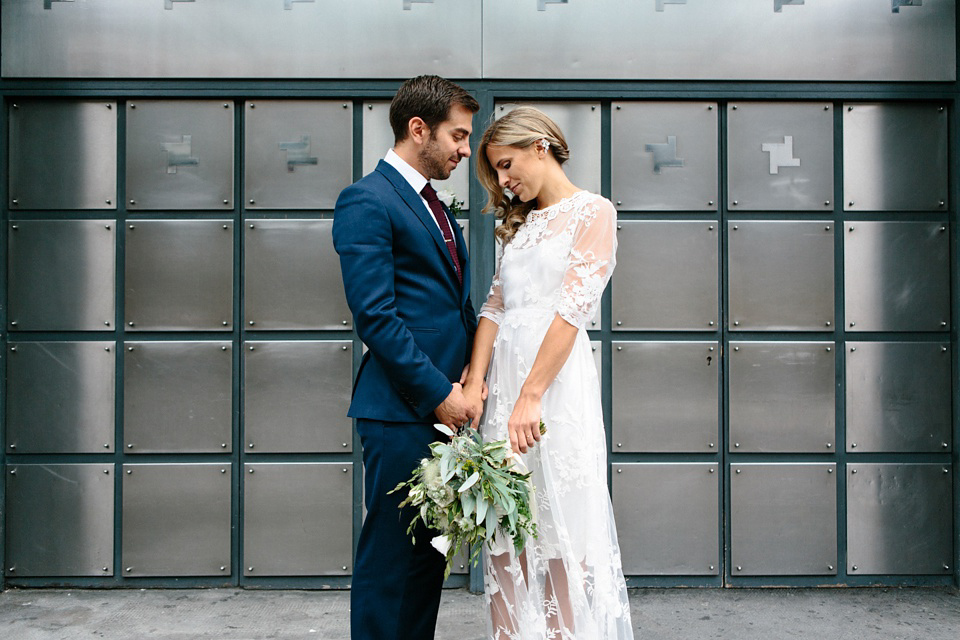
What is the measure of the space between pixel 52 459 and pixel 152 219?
1417 mm

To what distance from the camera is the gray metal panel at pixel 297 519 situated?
437cm

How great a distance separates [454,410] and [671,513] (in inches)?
90.6

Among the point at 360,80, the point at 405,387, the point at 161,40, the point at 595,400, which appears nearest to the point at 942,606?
the point at 595,400

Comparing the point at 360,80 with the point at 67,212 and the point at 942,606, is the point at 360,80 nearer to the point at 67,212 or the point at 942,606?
the point at 67,212

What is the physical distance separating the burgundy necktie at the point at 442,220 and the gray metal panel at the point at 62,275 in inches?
96.8

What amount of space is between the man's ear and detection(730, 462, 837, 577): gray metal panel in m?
2.75

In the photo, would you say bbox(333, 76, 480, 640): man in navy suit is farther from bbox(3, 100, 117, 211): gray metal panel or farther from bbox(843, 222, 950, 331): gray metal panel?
bbox(843, 222, 950, 331): gray metal panel

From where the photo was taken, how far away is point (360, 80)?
14.3 ft

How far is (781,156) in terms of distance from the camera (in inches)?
175

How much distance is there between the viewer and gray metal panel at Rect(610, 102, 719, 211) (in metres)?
4.41

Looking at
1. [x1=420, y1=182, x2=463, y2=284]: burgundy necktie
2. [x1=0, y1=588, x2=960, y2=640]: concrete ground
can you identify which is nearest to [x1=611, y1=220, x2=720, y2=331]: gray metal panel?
[x1=0, y1=588, x2=960, y2=640]: concrete ground

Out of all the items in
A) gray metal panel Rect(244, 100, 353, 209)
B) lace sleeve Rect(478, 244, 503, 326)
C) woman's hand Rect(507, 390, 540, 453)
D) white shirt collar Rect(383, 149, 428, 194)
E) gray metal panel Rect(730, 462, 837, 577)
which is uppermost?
gray metal panel Rect(244, 100, 353, 209)

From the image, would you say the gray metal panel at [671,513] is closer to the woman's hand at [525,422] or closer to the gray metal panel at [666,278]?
the gray metal panel at [666,278]

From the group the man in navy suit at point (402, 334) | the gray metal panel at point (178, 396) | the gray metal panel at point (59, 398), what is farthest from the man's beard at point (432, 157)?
the gray metal panel at point (59, 398)
